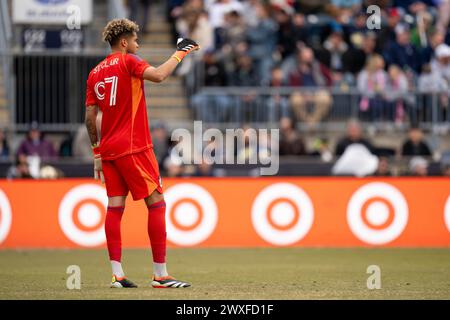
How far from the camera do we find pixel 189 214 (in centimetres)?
1762

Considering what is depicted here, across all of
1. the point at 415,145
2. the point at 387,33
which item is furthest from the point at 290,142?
the point at 387,33

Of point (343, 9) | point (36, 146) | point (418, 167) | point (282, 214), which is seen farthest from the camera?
point (343, 9)

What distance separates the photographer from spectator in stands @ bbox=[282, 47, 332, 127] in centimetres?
2109

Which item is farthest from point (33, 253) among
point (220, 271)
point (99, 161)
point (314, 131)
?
point (314, 131)

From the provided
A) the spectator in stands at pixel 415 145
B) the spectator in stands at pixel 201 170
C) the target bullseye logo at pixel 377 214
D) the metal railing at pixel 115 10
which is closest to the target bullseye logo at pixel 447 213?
the target bullseye logo at pixel 377 214

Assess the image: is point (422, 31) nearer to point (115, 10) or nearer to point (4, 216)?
point (115, 10)

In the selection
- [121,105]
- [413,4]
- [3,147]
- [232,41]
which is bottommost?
[3,147]

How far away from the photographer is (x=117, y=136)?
10.7 m

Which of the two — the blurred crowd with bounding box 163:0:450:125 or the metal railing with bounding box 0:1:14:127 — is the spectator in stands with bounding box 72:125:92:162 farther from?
the blurred crowd with bounding box 163:0:450:125

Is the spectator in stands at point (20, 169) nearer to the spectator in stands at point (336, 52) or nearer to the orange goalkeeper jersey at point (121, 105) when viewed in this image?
the spectator in stands at point (336, 52)

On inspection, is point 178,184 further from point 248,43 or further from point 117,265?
point 117,265

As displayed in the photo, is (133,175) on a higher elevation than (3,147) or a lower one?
lower

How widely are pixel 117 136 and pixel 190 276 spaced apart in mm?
2373

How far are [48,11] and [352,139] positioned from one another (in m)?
6.33
